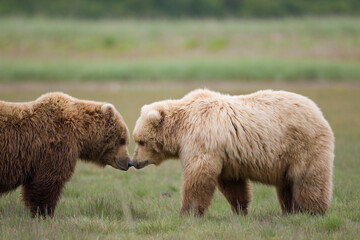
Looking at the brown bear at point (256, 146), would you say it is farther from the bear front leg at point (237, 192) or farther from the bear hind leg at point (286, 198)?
the bear front leg at point (237, 192)

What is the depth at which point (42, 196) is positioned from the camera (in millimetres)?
7270

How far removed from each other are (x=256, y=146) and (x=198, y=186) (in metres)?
0.92

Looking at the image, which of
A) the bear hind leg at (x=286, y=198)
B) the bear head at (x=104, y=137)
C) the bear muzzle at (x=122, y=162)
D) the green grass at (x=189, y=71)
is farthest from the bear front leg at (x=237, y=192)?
the green grass at (x=189, y=71)

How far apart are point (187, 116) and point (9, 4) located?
188ft

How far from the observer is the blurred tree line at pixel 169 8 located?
192 ft

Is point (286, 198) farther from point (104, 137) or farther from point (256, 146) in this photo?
point (104, 137)

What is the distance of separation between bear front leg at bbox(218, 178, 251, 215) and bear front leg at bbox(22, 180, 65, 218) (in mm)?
2254

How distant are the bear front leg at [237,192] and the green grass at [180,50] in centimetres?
2454

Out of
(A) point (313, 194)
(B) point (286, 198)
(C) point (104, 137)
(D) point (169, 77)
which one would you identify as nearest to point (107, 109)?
(C) point (104, 137)

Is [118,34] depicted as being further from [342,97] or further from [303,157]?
[303,157]

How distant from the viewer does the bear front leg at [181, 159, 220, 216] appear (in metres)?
7.07

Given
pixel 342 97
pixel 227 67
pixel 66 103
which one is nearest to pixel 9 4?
pixel 227 67

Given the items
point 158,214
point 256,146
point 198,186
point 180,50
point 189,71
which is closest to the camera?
point 198,186

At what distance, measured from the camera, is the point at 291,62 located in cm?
3428
